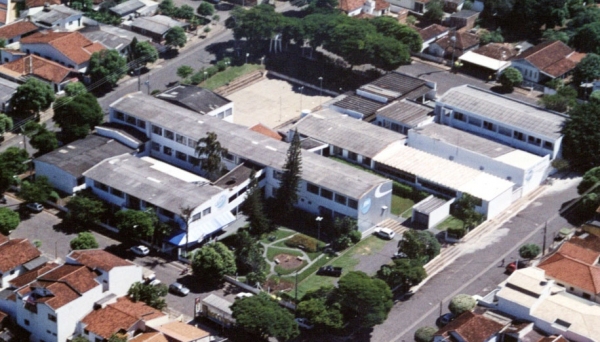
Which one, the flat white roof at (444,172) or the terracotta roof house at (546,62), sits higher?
the terracotta roof house at (546,62)

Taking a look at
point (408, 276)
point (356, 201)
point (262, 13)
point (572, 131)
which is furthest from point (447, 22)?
point (408, 276)

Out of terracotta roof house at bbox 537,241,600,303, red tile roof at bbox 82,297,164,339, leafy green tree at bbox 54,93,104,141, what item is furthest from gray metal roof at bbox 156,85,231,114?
terracotta roof house at bbox 537,241,600,303

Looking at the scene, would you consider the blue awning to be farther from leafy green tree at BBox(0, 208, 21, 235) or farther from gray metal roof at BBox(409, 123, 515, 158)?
gray metal roof at BBox(409, 123, 515, 158)

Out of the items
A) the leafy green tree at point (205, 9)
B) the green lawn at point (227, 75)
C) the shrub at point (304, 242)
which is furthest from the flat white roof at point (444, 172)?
the leafy green tree at point (205, 9)

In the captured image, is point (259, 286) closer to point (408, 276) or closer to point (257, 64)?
point (408, 276)

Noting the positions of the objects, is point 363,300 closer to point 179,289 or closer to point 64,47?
point 179,289

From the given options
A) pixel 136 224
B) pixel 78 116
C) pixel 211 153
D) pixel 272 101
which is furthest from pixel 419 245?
pixel 78 116

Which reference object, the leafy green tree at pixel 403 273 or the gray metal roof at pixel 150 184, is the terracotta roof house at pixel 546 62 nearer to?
the leafy green tree at pixel 403 273
